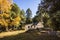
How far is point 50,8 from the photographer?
1970cm

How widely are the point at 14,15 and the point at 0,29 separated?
6.43m

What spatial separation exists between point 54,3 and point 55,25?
331cm

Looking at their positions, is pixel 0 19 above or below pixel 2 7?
below

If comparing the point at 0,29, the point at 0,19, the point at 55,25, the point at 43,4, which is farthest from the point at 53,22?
the point at 0,29

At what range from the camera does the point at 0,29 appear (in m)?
43.5

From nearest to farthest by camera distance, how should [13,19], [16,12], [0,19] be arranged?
[0,19], [13,19], [16,12]

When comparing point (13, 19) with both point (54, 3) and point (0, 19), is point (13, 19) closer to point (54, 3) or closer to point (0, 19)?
point (0, 19)

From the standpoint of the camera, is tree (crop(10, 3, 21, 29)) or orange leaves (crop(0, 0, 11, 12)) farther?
tree (crop(10, 3, 21, 29))

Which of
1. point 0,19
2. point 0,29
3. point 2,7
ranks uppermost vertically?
point 2,7

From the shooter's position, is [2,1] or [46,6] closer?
[46,6]

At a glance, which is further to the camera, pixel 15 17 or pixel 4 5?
pixel 15 17

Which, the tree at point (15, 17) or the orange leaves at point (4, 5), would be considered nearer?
the orange leaves at point (4, 5)

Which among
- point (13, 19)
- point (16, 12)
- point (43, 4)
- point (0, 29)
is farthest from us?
point (16, 12)

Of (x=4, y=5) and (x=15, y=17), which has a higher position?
(x=4, y=5)
